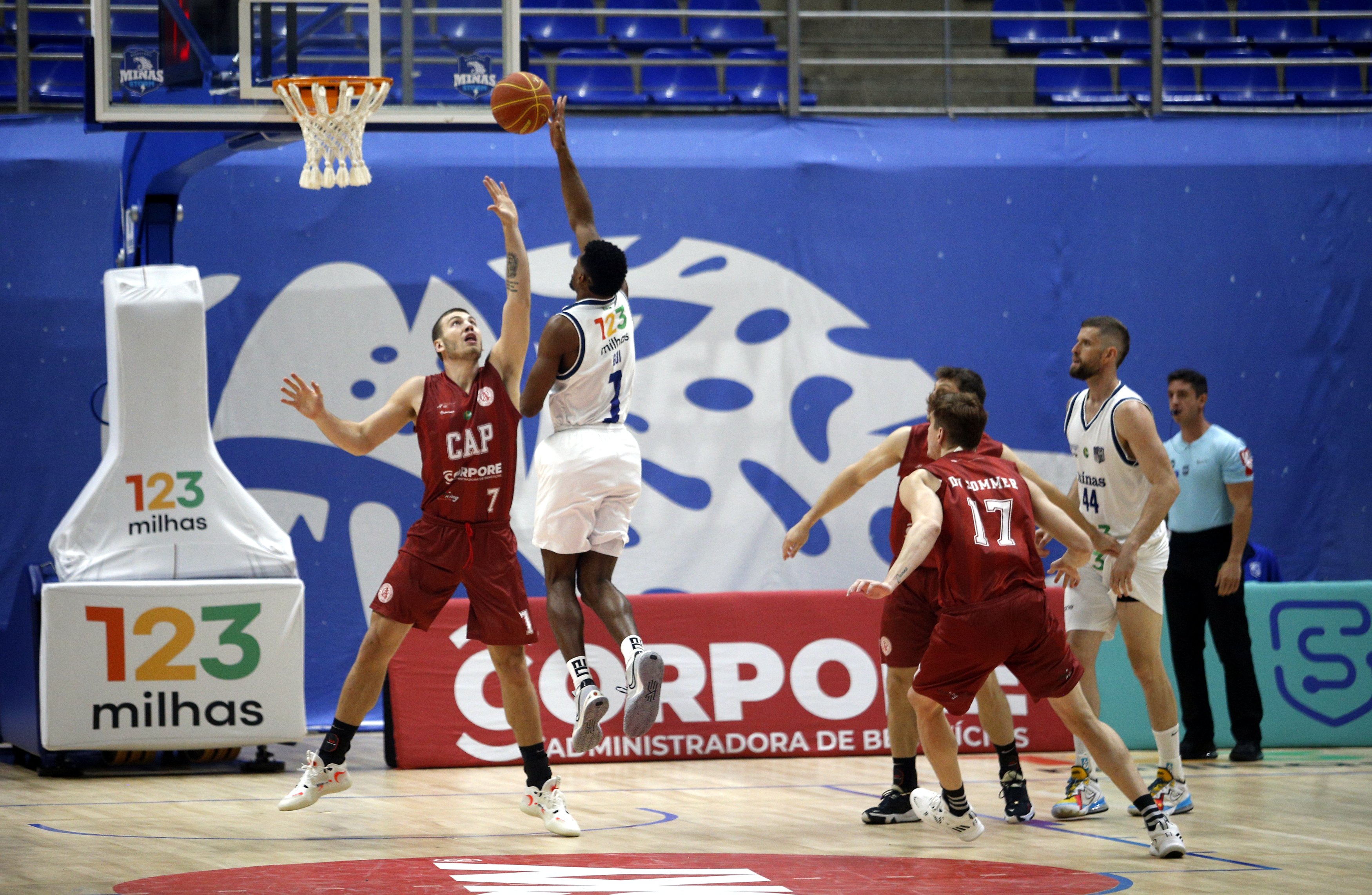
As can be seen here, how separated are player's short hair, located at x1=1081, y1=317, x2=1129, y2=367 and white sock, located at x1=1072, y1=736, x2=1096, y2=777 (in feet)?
5.80

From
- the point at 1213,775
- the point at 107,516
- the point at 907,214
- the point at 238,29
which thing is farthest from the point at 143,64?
the point at 1213,775

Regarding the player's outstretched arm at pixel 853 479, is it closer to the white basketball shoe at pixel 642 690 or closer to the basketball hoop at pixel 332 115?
the white basketball shoe at pixel 642 690

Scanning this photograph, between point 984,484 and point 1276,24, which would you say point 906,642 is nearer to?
point 984,484

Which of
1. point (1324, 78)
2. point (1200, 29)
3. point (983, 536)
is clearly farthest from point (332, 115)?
point (1324, 78)

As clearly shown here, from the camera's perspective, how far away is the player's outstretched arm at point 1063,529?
5.87 m

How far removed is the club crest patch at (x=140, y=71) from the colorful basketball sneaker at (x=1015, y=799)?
18.5 ft

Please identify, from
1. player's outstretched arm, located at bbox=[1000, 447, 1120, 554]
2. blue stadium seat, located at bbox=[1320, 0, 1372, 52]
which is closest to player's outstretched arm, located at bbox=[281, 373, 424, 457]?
player's outstretched arm, located at bbox=[1000, 447, 1120, 554]

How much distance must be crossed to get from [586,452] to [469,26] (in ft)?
11.1

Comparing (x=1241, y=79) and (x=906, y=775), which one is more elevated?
(x=1241, y=79)

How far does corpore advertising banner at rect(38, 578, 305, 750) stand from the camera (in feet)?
26.7

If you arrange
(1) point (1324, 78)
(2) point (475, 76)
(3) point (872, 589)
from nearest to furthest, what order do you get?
(3) point (872, 589) < (2) point (475, 76) < (1) point (1324, 78)

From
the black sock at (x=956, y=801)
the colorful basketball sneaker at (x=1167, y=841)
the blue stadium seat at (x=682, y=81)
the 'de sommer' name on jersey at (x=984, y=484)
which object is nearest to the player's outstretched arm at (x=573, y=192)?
the 'de sommer' name on jersey at (x=984, y=484)

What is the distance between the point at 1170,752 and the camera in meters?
6.97

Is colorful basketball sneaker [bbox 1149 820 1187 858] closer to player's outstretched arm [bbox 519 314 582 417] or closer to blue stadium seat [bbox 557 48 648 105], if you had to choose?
player's outstretched arm [bbox 519 314 582 417]
